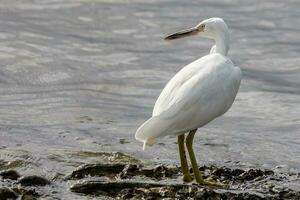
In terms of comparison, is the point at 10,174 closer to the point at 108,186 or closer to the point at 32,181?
the point at 32,181

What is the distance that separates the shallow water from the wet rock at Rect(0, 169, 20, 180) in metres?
0.53

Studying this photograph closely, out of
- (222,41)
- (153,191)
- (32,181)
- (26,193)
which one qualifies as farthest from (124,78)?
(26,193)

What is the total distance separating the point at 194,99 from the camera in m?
10.4

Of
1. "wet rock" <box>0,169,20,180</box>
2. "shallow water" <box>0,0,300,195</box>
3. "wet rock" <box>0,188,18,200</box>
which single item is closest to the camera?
"wet rock" <box>0,188,18,200</box>

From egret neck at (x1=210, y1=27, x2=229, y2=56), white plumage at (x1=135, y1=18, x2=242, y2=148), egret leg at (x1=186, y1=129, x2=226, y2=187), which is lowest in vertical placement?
egret leg at (x1=186, y1=129, x2=226, y2=187)

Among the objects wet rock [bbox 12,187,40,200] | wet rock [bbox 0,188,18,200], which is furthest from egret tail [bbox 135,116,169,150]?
wet rock [bbox 0,188,18,200]

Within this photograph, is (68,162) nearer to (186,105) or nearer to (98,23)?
(186,105)

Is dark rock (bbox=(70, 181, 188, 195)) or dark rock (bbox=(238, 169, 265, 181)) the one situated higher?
dark rock (bbox=(70, 181, 188, 195))

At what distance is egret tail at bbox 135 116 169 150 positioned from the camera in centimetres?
1009

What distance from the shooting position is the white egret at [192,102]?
10180mm

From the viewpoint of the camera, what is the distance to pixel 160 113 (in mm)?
10258

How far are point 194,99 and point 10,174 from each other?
75.1 inches

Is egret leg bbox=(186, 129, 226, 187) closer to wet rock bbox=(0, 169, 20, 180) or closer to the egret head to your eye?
the egret head

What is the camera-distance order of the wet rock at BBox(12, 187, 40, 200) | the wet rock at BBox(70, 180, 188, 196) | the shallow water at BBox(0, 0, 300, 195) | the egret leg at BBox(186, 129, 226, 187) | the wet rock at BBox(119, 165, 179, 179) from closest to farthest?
the wet rock at BBox(12, 187, 40, 200) < the wet rock at BBox(70, 180, 188, 196) < the egret leg at BBox(186, 129, 226, 187) < the wet rock at BBox(119, 165, 179, 179) < the shallow water at BBox(0, 0, 300, 195)
